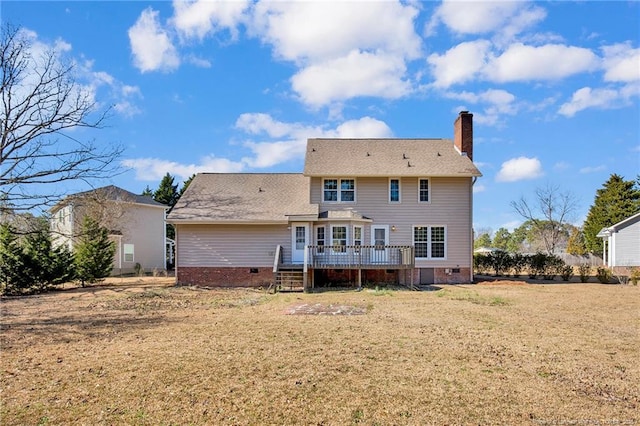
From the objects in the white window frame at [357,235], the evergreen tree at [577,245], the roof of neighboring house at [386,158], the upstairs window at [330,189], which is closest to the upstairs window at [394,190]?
the roof of neighboring house at [386,158]

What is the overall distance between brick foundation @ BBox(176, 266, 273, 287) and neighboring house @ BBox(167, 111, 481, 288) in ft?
0.16

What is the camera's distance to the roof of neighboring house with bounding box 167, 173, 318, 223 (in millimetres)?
19998

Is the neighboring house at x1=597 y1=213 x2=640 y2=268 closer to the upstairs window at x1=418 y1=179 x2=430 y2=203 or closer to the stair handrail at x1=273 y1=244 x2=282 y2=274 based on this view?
the upstairs window at x1=418 y1=179 x2=430 y2=203

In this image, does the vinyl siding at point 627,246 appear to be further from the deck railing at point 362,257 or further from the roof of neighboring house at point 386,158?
the deck railing at point 362,257

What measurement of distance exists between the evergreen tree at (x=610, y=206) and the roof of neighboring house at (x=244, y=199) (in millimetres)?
34619

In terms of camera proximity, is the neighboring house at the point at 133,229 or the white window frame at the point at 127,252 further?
the white window frame at the point at 127,252

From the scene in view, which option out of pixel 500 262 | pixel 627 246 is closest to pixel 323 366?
pixel 500 262

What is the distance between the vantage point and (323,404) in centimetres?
492

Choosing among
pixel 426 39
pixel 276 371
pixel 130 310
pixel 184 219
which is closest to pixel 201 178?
pixel 184 219

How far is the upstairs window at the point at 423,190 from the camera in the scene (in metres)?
21.5

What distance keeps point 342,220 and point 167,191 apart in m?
25.3

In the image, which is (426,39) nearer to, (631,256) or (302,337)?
(302,337)

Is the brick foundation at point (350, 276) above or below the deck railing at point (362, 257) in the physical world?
below

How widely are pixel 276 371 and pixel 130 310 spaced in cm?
820
